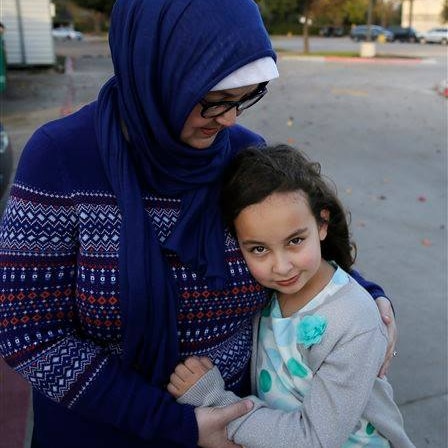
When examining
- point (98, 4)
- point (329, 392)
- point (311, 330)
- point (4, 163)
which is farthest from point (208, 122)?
point (98, 4)

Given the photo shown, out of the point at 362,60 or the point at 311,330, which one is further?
the point at 362,60

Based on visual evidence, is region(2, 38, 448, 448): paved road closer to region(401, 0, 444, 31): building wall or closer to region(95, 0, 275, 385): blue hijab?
region(95, 0, 275, 385): blue hijab

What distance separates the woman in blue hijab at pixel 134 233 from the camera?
1.31m

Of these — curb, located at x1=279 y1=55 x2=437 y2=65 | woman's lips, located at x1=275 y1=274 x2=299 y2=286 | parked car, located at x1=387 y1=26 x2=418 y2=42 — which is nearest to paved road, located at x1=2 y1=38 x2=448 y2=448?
woman's lips, located at x1=275 y1=274 x2=299 y2=286

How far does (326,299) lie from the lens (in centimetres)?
156

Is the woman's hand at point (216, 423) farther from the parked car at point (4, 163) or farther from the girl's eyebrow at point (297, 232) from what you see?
the parked car at point (4, 163)

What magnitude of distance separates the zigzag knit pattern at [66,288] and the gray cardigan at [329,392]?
234 millimetres

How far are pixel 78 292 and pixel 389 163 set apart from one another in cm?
730

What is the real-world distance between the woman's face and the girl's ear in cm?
38

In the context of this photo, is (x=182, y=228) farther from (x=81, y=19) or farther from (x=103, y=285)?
(x=81, y=19)

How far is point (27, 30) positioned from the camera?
55.0ft

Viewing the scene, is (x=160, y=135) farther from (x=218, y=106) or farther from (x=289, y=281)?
(x=289, y=281)

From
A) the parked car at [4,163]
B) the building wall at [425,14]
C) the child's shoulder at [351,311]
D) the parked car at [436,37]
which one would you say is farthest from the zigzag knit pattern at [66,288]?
the building wall at [425,14]

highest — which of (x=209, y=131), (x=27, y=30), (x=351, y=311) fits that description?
(x=209, y=131)
